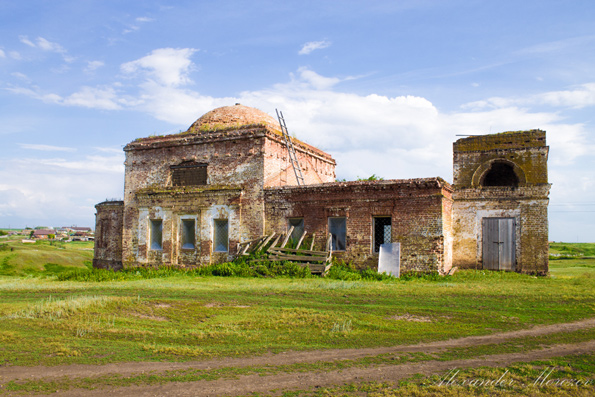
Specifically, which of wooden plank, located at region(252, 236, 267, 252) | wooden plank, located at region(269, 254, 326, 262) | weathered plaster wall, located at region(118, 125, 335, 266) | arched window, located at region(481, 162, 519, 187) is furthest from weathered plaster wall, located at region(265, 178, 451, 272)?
arched window, located at region(481, 162, 519, 187)

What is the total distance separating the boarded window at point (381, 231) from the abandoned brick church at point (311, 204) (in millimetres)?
39

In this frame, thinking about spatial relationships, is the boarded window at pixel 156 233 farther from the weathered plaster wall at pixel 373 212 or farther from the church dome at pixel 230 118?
the weathered plaster wall at pixel 373 212

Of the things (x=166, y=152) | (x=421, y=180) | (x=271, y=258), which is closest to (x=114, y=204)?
(x=166, y=152)

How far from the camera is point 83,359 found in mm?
7074

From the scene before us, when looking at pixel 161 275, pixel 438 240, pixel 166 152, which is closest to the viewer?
pixel 438 240

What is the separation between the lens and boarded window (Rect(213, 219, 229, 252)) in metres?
21.2

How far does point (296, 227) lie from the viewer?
66.1 feet

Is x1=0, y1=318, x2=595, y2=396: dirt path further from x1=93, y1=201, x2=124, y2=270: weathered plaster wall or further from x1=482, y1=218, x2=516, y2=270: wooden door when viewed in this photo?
x1=93, y1=201, x2=124, y2=270: weathered plaster wall

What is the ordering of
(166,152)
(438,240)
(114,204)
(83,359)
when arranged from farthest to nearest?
1. (114,204)
2. (166,152)
3. (438,240)
4. (83,359)

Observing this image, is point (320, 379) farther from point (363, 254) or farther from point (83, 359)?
point (363, 254)

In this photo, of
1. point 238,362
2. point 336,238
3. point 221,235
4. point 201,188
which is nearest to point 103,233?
point 201,188

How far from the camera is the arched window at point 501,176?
2180cm

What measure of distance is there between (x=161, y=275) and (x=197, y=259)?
170 centimetres

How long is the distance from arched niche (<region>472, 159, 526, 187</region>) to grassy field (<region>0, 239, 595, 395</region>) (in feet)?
19.1
